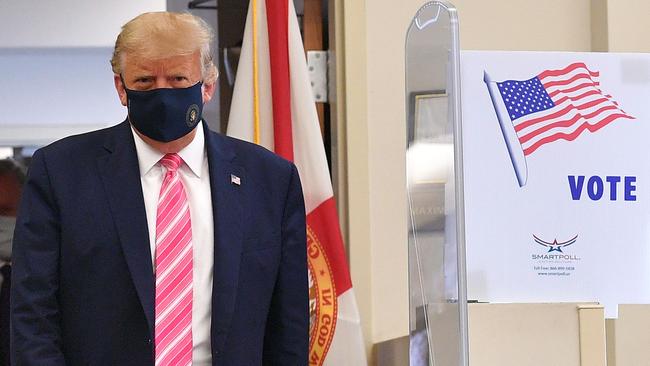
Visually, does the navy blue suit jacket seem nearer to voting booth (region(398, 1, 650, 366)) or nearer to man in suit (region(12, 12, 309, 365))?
man in suit (region(12, 12, 309, 365))

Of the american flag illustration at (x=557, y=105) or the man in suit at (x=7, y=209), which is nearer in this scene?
the american flag illustration at (x=557, y=105)

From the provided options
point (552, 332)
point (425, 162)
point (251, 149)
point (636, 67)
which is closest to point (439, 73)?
point (425, 162)

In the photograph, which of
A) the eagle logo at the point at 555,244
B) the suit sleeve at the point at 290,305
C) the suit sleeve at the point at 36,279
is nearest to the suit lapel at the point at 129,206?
the suit sleeve at the point at 36,279

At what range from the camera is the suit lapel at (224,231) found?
2357 millimetres

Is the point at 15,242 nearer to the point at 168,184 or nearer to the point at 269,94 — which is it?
the point at 168,184

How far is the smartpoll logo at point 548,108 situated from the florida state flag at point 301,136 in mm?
528

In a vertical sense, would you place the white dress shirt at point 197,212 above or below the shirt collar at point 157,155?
below

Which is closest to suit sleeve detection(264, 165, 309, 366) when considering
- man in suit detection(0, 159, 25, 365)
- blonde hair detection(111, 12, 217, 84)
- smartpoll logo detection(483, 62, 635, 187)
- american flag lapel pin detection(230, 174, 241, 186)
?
american flag lapel pin detection(230, 174, 241, 186)

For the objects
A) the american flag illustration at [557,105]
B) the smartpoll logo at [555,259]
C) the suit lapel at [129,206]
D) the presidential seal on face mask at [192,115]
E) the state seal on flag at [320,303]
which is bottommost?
the state seal on flag at [320,303]

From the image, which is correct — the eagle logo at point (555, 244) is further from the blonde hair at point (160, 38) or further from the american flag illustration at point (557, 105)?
the blonde hair at point (160, 38)

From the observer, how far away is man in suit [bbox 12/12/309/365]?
2.33 m

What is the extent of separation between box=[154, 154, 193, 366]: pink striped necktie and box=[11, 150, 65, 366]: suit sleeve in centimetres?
20

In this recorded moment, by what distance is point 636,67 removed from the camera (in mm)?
3084

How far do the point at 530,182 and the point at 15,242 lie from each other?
1.31 meters
